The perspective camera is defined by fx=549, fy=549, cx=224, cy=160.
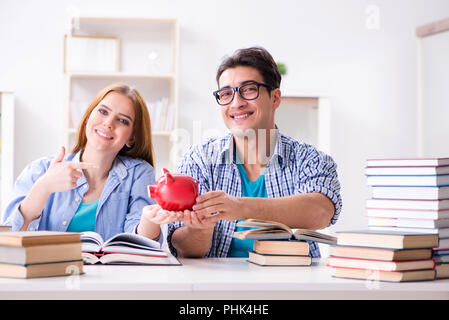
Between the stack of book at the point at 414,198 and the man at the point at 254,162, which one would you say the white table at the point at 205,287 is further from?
the man at the point at 254,162

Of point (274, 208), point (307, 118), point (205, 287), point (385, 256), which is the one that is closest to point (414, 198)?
point (385, 256)

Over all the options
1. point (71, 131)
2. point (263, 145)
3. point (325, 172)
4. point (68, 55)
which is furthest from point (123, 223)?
point (68, 55)

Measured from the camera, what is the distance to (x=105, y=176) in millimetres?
2238

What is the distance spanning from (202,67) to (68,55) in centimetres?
102

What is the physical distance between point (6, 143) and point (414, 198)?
328cm

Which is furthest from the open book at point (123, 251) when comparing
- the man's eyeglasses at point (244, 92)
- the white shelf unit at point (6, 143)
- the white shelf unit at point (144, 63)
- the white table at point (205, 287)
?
the white shelf unit at point (6, 143)

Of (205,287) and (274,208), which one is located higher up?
(274,208)

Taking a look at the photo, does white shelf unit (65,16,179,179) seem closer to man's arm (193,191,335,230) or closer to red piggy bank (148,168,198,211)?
man's arm (193,191,335,230)

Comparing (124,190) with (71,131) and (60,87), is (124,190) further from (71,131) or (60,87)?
(60,87)

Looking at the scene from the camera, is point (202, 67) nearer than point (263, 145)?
No

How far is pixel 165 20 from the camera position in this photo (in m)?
4.08

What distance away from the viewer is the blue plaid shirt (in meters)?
1.90

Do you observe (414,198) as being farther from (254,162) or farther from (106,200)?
(106,200)

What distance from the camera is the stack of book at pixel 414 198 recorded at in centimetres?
136
